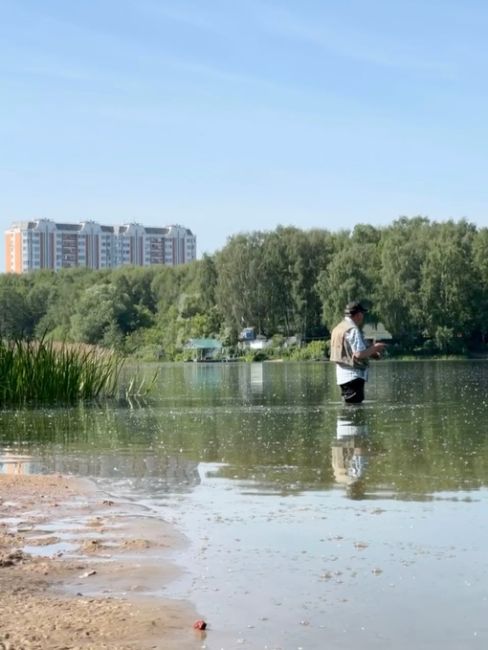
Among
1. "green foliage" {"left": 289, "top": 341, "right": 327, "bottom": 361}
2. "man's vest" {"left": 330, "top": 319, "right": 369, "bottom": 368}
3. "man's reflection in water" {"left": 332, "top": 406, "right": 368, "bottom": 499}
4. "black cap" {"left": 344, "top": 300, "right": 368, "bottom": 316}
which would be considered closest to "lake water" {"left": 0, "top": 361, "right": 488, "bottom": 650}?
"man's reflection in water" {"left": 332, "top": 406, "right": 368, "bottom": 499}

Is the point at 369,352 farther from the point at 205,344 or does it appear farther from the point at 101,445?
the point at 205,344

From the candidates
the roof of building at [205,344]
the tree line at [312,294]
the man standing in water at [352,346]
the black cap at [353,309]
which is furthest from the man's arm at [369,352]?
the roof of building at [205,344]

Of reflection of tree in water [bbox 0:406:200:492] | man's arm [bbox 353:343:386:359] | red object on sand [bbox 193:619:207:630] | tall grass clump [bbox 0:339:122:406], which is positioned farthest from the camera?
tall grass clump [bbox 0:339:122:406]

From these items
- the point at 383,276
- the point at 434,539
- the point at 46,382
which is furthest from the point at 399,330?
the point at 434,539

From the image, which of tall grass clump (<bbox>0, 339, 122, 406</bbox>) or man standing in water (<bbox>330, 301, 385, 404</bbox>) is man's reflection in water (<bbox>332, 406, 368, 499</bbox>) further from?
tall grass clump (<bbox>0, 339, 122, 406</bbox>)

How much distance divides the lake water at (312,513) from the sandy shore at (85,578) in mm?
183

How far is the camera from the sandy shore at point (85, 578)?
16.9ft

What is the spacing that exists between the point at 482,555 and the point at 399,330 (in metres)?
98.8

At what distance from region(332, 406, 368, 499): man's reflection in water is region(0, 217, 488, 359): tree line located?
77124mm

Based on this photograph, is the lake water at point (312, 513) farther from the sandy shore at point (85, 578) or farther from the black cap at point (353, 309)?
the black cap at point (353, 309)

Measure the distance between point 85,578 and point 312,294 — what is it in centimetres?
10895

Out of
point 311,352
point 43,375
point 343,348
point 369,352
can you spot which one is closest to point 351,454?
point 369,352

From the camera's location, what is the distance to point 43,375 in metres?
25.6

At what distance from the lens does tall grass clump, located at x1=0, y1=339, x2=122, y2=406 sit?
980 inches
